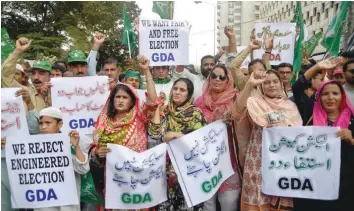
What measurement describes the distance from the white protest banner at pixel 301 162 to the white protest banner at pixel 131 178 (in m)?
1.07

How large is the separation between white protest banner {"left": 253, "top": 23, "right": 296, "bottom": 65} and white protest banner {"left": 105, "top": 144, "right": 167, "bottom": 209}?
3.80 metres

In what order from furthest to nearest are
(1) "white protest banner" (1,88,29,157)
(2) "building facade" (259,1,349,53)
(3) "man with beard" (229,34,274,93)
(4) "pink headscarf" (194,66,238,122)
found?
(2) "building facade" (259,1,349,53)
(3) "man with beard" (229,34,274,93)
(4) "pink headscarf" (194,66,238,122)
(1) "white protest banner" (1,88,29,157)

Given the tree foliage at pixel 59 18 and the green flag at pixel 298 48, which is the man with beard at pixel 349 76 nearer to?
the green flag at pixel 298 48

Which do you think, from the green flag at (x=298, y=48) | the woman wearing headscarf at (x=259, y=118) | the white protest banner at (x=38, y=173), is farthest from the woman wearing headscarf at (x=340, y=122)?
the green flag at (x=298, y=48)

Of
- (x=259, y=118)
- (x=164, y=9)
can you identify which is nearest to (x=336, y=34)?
(x=164, y=9)

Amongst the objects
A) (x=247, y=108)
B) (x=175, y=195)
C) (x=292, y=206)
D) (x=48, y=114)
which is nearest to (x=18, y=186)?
(x=48, y=114)

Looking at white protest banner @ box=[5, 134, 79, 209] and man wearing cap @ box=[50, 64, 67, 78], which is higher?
man wearing cap @ box=[50, 64, 67, 78]

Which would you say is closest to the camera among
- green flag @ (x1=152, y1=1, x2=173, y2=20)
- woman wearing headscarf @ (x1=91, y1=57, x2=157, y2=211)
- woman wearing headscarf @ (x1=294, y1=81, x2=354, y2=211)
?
woman wearing headscarf @ (x1=294, y1=81, x2=354, y2=211)

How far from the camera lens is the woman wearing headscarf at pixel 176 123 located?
3.98 meters

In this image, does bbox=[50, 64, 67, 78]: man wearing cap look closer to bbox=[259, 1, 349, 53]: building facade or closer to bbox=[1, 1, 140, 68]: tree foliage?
bbox=[1, 1, 140, 68]: tree foliage

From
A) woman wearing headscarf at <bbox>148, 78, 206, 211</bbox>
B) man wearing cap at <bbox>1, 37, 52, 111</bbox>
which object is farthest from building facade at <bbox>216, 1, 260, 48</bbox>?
woman wearing headscarf at <bbox>148, 78, 206, 211</bbox>

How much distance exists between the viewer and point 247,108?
3.85 meters

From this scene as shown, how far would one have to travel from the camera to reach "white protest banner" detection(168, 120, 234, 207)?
393 centimetres

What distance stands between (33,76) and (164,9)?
2.66m
